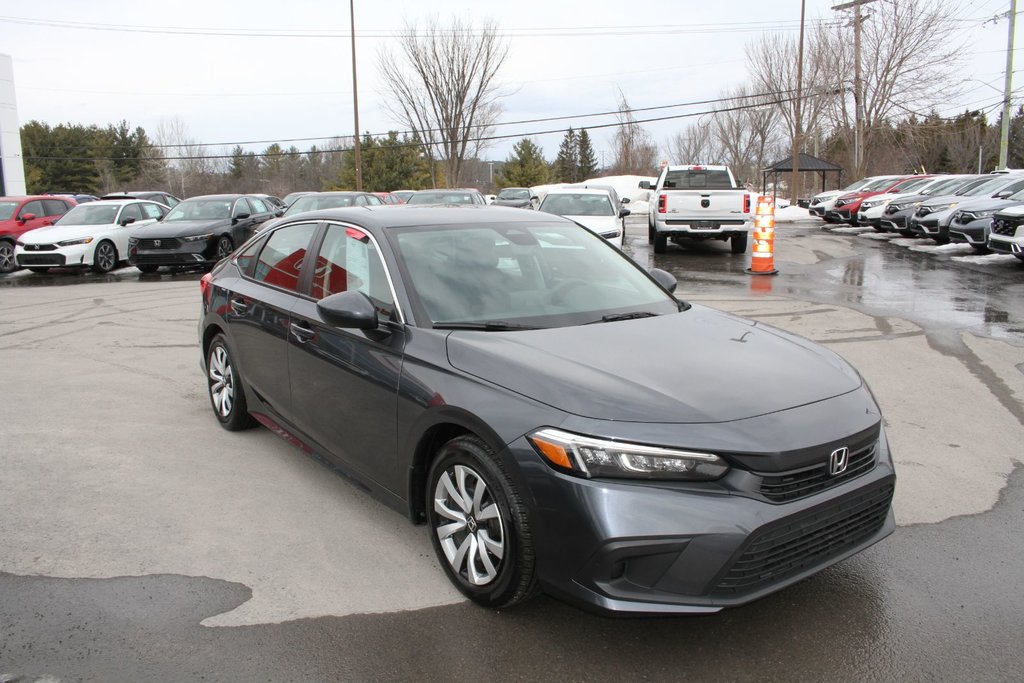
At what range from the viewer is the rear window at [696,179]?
62.8 feet

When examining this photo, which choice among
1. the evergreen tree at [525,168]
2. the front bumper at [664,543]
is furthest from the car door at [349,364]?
the evergreen tree at [525,168]

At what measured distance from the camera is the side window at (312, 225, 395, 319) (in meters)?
3.82

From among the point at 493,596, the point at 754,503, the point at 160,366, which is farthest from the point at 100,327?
the point at 754,503

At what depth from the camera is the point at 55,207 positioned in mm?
18625

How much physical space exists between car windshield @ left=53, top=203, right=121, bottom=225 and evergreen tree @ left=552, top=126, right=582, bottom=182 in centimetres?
7110

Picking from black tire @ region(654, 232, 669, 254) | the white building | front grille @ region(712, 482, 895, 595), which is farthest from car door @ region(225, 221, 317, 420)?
the white building

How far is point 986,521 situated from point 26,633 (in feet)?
14.4

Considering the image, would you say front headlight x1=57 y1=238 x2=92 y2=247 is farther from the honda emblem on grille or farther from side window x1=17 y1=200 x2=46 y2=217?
the honda emblem on grille

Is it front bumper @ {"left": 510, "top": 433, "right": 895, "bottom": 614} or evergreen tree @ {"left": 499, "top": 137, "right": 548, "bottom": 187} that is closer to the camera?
front bumper @ {"left": 510, "top": 433, "right": 895, "bottom": 614}

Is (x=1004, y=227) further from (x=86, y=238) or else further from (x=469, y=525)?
(x=86, y=238)

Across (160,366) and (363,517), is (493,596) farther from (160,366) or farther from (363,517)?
(160,366)

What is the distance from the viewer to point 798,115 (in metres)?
41.4

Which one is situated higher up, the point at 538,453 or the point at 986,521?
the point at 538,453

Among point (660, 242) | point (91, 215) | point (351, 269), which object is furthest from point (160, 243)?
point (351, 269)
